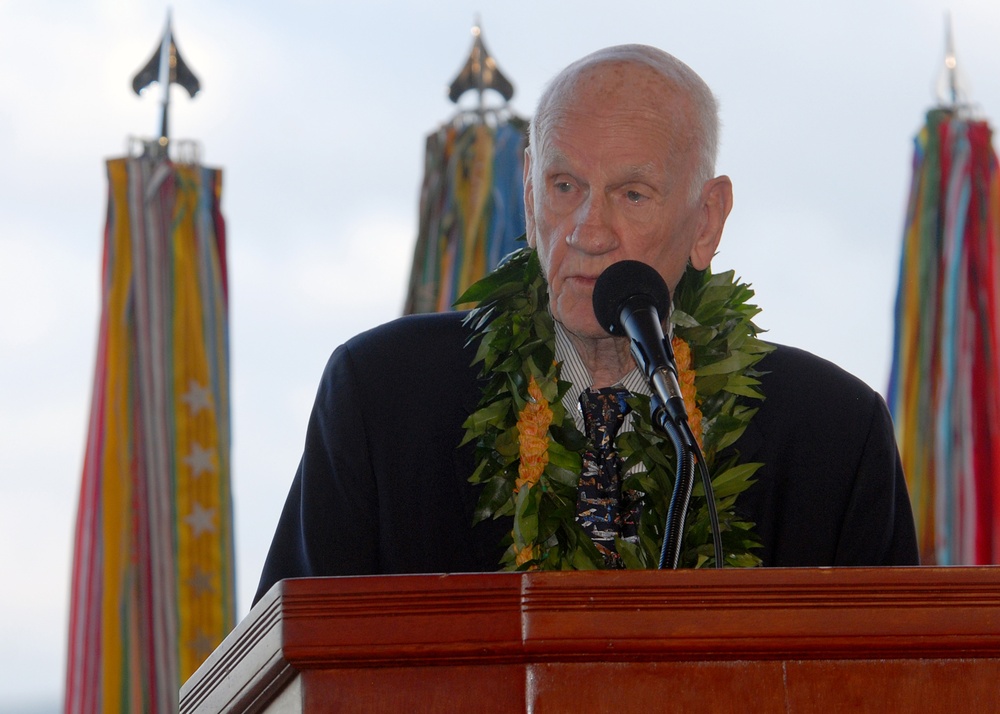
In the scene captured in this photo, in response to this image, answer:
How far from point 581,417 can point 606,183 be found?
1.13 feet

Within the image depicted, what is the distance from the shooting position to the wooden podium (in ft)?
3.15

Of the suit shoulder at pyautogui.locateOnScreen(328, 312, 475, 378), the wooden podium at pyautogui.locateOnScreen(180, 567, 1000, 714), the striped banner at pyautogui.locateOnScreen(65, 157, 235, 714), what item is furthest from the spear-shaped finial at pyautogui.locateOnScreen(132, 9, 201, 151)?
the wooden podium at pyautogui.locateOnScreen(180, 567, 1000, 714)

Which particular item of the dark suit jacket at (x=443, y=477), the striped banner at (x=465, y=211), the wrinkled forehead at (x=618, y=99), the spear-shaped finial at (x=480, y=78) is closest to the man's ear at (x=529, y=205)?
the wrinkled forehead at (x=618, y=99)

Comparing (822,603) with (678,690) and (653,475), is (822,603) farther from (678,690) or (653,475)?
(653,475)

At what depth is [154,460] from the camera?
10.2ft

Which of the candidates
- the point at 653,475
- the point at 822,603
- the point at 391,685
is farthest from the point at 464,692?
the point at 653,475

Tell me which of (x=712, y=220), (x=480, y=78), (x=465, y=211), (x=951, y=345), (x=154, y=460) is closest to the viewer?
(x=712, y=220)

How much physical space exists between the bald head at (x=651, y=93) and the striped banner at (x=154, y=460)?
1448 mm

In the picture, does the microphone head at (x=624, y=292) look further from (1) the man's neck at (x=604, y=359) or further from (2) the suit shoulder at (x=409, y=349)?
(2) the suit shoulder at (x=409, y=349)

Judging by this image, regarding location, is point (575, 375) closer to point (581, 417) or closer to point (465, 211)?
point (581, 417)

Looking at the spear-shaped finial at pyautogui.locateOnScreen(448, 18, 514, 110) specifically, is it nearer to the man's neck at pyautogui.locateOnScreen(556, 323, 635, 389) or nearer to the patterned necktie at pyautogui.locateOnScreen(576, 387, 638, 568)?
the man's neck at pyautogui.locateOnScreen(556, 323, 635, 389)

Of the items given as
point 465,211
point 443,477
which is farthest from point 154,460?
point 443,477

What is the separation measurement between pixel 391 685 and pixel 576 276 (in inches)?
40.0

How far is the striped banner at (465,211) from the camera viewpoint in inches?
139
